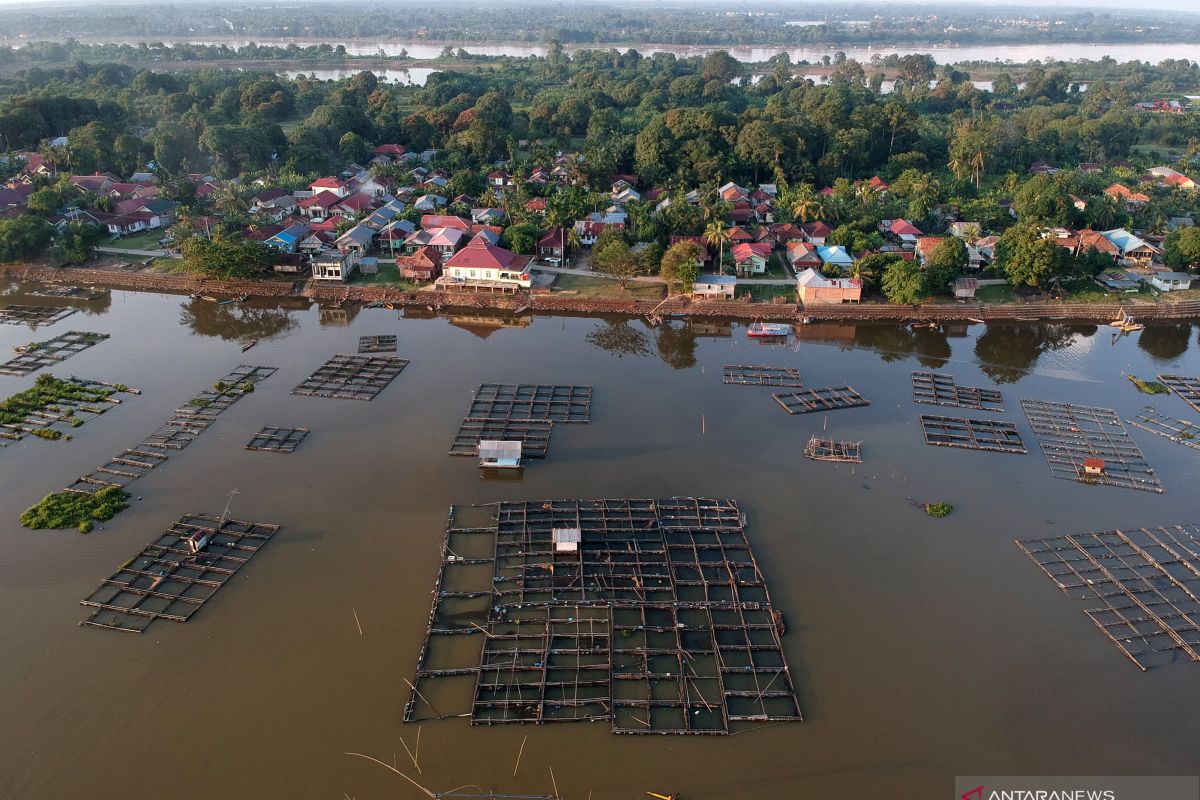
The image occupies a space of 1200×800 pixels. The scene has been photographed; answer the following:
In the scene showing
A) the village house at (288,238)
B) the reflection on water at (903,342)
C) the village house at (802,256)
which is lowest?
the reflection on water at (903,342)

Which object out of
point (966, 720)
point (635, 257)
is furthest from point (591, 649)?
point (635, 257)

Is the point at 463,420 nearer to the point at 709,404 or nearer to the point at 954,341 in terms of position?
the point at 709,404

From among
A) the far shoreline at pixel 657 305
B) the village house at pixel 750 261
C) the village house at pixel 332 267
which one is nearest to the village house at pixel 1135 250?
the far shoreline at pixel 657 305

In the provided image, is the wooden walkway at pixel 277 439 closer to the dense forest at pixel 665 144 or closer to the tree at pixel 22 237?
the dense forest at pixel 665 144

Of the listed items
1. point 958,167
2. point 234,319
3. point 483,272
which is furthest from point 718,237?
point 958,167

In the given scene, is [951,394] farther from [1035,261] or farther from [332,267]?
[332,267]

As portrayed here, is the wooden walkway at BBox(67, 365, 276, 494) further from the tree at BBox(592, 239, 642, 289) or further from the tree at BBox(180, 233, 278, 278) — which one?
the tree at BBox(592, 239, 642, 289)
